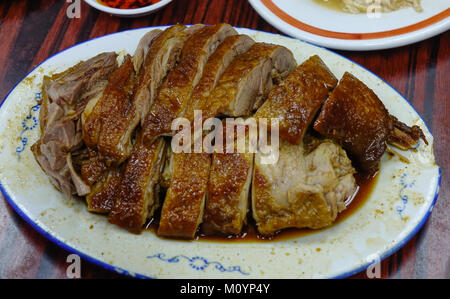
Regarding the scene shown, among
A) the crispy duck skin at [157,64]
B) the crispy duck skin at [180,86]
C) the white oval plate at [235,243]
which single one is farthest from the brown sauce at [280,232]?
the crispy duck skin at [157,64]

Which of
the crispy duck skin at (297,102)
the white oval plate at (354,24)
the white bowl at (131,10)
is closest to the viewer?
the crispy duck skin at (297,102)

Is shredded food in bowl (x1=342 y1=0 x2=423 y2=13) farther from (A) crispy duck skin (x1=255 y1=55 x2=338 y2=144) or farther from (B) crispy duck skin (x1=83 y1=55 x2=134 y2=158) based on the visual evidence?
(B) crispy duck skin (x1=83 y1=55 x2=134 y2=158)

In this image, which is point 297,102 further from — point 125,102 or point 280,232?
point 125,102

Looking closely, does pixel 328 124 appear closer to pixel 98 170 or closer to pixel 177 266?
pixel 177 266

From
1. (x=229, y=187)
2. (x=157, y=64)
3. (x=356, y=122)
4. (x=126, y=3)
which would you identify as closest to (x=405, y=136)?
(x=356, y=122)

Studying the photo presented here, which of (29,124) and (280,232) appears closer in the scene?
(280,232)

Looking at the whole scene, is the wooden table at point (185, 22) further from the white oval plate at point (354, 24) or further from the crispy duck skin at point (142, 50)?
the crispy duck skin at point (142, 50)

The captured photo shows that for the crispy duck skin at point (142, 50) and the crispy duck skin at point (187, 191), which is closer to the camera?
the crispy duck skin at point (187, 191)

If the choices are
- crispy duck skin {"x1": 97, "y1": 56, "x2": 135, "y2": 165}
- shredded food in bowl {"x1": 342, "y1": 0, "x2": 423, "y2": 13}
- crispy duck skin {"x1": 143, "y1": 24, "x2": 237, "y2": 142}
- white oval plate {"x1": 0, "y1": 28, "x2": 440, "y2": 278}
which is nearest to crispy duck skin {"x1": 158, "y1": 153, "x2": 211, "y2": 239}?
white oval plate {"x1": 0, "y1": 28, "x2": 440, "y2": 278}
